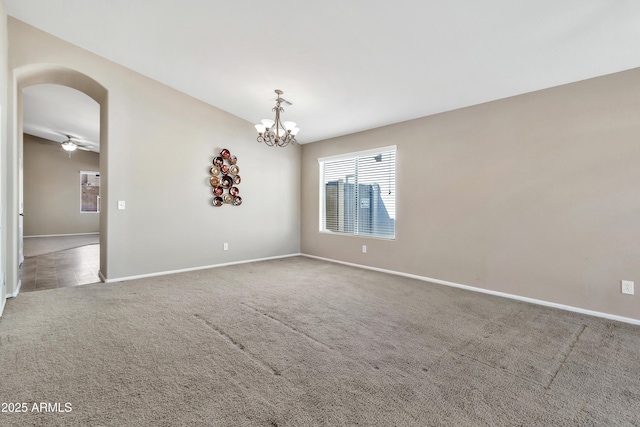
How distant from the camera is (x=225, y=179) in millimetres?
5113

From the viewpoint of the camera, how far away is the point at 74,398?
1641 millimetres

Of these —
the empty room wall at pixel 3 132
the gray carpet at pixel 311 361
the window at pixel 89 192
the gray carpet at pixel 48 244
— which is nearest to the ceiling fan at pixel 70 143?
the window at pixel 89 192

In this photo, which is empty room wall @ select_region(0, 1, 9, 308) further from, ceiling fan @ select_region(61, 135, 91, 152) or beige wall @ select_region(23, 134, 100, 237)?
beige wall @ select_region(23, 134, 100, 237)

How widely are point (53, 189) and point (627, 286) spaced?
13.0 metres

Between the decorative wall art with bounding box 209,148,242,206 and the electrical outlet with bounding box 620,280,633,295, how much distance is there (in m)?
5.15

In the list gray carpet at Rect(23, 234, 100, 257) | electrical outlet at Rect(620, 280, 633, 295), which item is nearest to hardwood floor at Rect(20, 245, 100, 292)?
gray carpet at Rect(23, 234, 100, 257)

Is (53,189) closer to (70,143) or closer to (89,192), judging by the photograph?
(89,192)

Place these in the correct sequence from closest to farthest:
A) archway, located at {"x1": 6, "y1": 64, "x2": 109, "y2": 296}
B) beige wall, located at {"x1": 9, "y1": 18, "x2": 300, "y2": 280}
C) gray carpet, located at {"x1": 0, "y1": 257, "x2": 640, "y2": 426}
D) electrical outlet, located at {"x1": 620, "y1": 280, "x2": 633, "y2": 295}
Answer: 1. gray carpet, located at {"x1": 0, "y1": 257, "x2": 640, "y2": 426}
2. electrical outlet, located at {"x1": 620, "y1": 280, "x2": 633, "y2": 295}
3. archway, located at {"x1": 6, "y1": 64, "x2": 109, "y2": 296}
4. beige wall, located at {"x1": 9, "y1": 18, "x2": 300, "y2": 280}

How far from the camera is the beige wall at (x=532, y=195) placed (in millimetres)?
2885

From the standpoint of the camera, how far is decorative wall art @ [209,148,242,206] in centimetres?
500

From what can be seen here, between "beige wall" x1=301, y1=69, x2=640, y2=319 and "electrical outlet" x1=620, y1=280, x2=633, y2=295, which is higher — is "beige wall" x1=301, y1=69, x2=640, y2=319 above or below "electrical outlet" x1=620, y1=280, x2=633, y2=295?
above

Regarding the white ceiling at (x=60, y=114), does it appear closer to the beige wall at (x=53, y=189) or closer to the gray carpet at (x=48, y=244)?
the beige wall at (x=53, y=189)

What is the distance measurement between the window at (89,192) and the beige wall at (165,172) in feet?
23.6

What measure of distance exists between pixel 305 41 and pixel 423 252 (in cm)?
320
